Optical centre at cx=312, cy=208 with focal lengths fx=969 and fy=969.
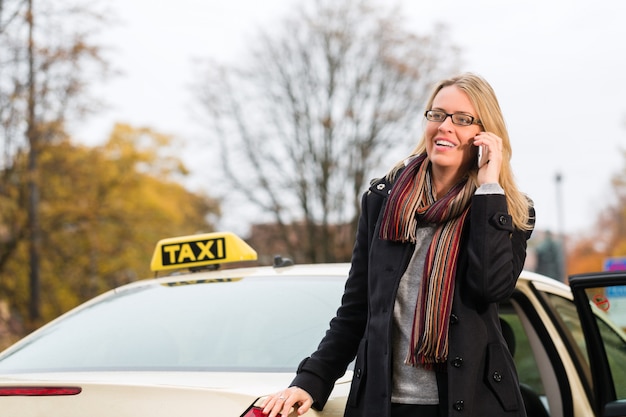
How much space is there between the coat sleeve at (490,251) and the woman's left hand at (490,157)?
0.22ft

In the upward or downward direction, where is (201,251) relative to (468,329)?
upward

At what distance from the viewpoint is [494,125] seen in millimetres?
2535

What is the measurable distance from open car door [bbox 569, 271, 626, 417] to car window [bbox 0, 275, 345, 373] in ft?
2.75

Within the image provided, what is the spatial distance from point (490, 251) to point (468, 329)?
20 cm

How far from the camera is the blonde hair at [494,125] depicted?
249 cm

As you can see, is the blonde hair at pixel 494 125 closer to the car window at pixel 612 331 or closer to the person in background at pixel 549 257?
the car window at pixel 612 331

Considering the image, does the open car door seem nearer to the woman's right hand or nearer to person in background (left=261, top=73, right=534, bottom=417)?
person in background (left=261, top=73, right=534, bottom=417)

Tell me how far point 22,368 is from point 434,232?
138 cm

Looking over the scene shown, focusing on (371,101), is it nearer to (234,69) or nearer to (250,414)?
(234,69)

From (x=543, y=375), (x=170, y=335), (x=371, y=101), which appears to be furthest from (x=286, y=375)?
(x=371, y=101)

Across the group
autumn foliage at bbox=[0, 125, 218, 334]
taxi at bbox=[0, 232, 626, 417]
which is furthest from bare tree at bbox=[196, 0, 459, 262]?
taxi at bbox=[0, 232, 626, 417]

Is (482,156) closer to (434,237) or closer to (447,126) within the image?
(447,126)

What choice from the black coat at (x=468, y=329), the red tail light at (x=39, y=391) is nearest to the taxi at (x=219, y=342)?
the red tail light at (x=39, y=391)

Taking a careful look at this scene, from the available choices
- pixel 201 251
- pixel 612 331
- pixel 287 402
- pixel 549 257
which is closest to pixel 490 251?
pixel 287 402
